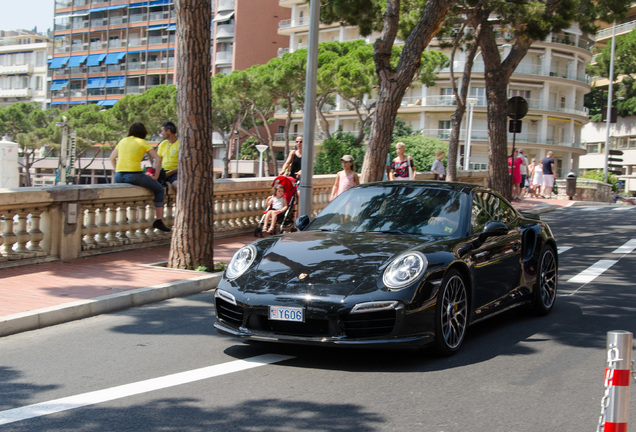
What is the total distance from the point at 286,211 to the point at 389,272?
29.3 ft

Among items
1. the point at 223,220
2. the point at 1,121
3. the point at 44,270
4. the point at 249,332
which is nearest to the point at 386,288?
the point at 249,332

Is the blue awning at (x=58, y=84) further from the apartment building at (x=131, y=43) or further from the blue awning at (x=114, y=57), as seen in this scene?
the blue awning at (x=114, y=57)

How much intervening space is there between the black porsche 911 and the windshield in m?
0.01

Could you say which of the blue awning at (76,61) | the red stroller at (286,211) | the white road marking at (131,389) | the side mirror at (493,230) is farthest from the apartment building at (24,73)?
the white road marking at (131,389)

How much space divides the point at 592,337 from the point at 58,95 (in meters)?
110

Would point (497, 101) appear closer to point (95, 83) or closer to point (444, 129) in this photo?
point (444, 129)

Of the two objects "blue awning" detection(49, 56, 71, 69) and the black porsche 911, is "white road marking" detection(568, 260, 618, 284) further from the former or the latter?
"blue awning" detection(49, 56, 71, 69)

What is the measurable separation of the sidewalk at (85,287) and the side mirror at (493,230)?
13.0 feet

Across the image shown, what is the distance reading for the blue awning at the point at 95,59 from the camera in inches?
4129

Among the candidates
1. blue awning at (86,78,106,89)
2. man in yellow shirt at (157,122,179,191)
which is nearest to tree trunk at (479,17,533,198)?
man in yellow shirt at (157,122,179,191)

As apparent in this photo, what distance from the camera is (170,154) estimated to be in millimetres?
13352

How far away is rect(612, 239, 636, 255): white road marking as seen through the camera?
45.9 ft

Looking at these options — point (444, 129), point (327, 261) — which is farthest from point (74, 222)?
point (444, 129)

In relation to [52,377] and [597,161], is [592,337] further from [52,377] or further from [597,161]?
[597,161]
